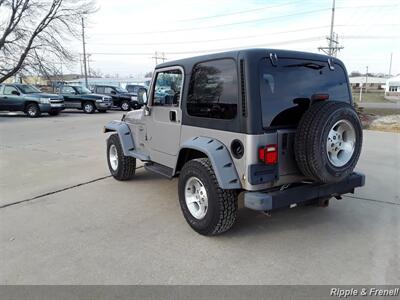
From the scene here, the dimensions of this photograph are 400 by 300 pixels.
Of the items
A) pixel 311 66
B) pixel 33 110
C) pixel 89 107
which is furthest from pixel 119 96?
pixel 311 66

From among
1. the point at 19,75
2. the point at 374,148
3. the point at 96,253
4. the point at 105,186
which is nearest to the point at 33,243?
the point at 96,253

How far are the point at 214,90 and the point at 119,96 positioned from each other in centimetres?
2072

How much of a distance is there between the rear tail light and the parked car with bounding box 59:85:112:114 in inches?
753

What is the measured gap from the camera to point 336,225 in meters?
3.98

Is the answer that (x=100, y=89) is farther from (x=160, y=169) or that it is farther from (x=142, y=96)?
(x=160, y=169)

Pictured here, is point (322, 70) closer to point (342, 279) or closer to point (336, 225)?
point (336, 225)

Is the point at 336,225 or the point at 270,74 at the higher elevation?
the point at 270,74

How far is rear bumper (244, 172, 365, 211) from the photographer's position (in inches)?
125

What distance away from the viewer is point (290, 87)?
343 cm

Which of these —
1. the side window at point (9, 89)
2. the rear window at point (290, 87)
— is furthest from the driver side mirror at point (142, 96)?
the side window at point (9, 89)

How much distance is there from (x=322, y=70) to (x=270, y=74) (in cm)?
81

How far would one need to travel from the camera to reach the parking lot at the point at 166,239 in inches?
117

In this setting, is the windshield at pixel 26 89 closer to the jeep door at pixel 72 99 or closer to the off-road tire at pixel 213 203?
the jeep door at pixel 72 99

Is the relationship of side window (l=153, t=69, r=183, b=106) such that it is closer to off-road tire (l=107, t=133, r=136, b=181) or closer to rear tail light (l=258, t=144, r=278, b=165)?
off-road tire (l=107, t=133, r=136, b=181)
